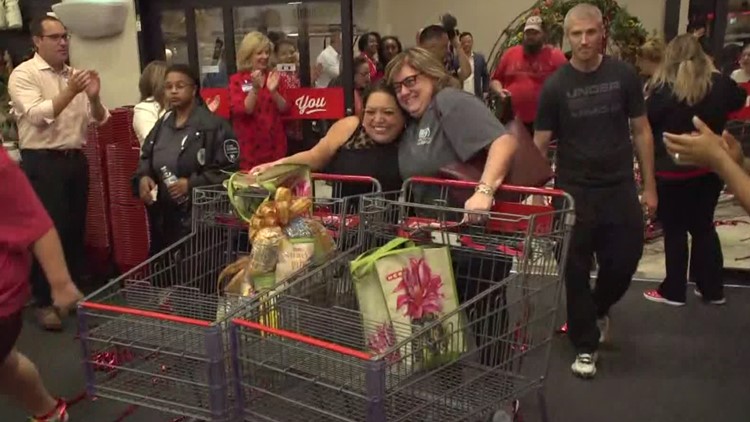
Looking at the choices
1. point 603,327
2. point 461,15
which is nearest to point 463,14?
point 461,15

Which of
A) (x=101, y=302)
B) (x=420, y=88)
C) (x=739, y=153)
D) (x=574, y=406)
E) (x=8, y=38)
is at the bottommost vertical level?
(x=574, y=406)

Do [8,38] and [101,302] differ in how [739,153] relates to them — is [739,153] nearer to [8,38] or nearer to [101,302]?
[101,302]

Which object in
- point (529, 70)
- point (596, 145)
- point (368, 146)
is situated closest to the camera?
point (368, 146)

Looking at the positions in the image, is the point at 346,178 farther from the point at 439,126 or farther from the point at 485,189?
the point at 485,189

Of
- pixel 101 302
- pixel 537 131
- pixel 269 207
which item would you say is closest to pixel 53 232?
pixel 101 302

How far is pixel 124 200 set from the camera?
4.48 m

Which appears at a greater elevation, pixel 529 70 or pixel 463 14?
pixel 463 14

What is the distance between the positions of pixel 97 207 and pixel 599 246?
9.79 ft

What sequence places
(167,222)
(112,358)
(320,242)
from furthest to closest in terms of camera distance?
(167,222) → (320,242) → (112,358)

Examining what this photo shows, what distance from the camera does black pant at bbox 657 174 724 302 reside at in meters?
3.83

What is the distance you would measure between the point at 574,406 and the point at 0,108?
4223 mm

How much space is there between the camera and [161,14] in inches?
210

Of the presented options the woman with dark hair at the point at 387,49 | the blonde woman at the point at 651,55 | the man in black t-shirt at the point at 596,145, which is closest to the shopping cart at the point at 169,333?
the man in black t-shirt at the point at 596,145

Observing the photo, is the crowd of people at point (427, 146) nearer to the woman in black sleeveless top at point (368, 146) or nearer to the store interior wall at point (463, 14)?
the woman in black sleeveless top at point (368, 146)
